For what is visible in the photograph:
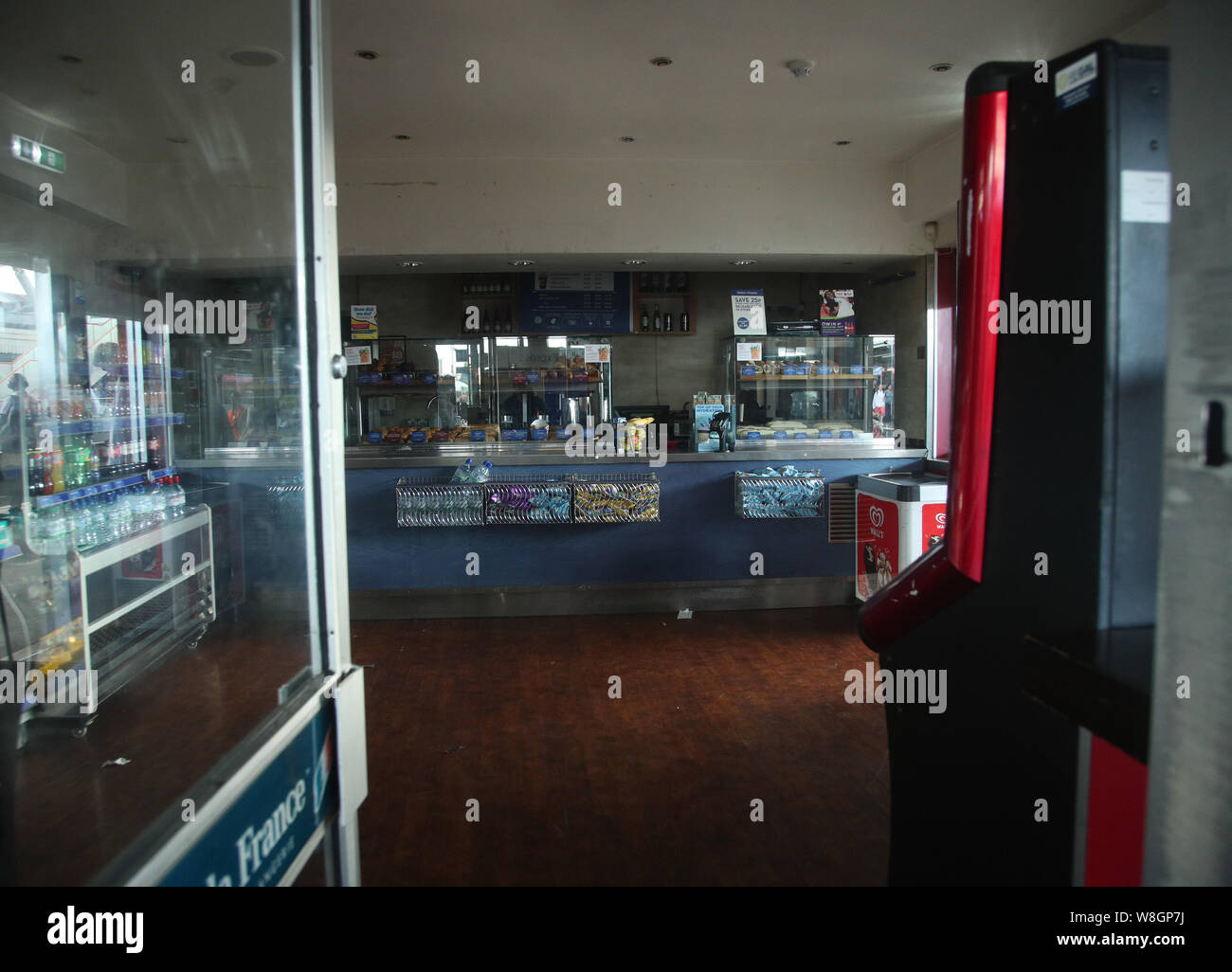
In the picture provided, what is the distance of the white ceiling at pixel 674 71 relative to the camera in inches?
149

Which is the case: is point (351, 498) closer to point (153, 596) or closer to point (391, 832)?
point (153, 596)

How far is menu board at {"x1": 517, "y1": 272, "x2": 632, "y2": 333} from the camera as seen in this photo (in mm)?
7766

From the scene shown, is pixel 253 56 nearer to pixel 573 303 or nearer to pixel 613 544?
pixel 613 544

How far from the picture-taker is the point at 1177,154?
0.81 metres

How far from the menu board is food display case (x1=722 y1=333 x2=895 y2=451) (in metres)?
2.24

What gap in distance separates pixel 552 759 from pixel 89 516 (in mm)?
2331

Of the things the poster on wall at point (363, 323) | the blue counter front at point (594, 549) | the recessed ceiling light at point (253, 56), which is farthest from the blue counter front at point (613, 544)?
the recessed ceiling light at point (253, 56)

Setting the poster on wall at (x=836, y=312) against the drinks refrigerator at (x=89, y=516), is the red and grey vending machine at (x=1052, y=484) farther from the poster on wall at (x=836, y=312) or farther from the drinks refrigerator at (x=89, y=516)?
the poster on wall at (x=836, y=312)

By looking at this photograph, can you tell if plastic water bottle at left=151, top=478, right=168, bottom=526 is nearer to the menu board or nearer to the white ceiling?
the white ceiling

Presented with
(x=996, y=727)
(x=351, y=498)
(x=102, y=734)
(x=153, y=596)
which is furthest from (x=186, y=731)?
(x=996, y=727)

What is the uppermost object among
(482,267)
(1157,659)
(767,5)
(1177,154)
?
(767,5)

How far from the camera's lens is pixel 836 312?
21.8 ft

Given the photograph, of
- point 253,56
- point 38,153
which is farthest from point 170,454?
point 253,56
